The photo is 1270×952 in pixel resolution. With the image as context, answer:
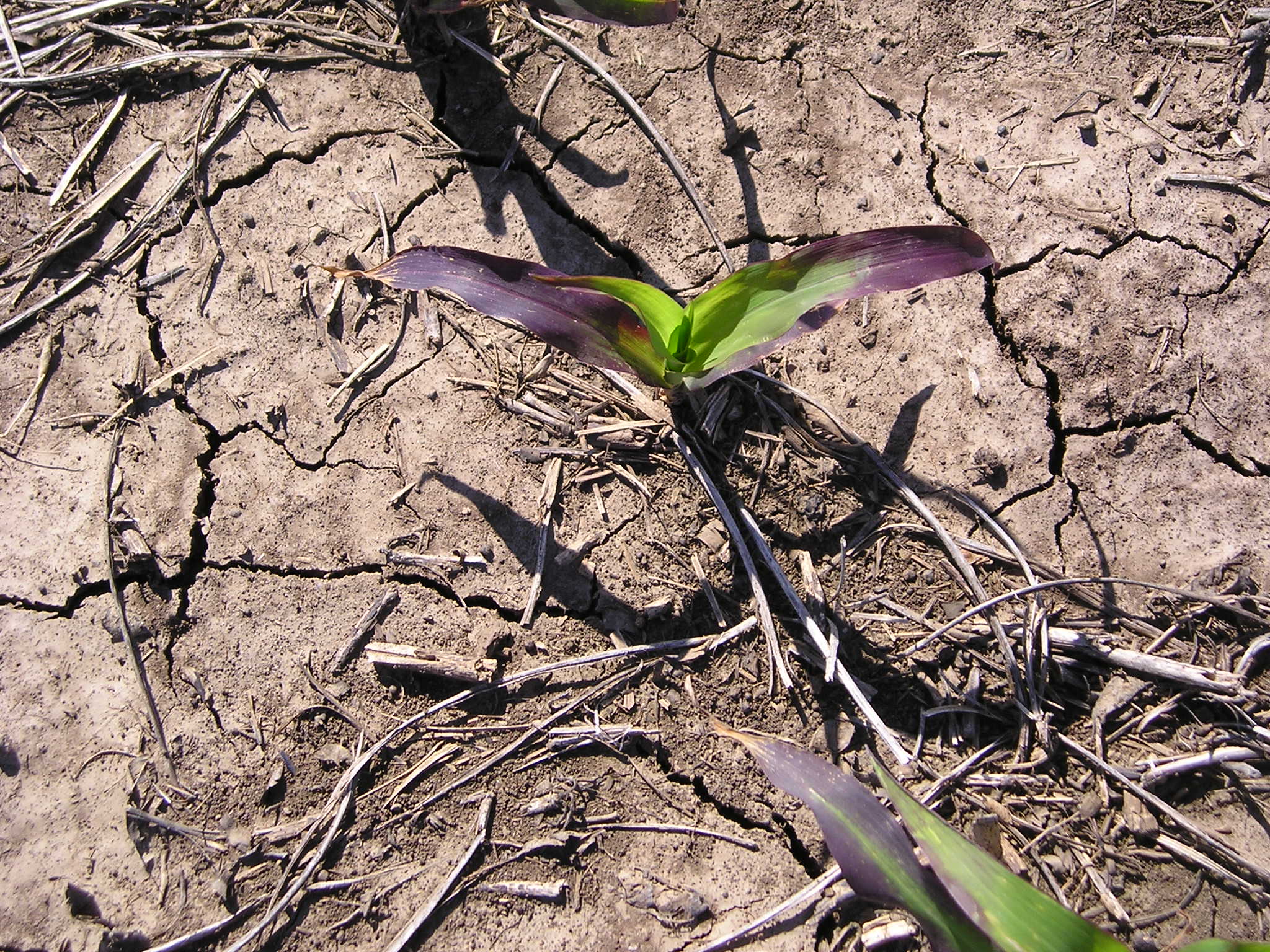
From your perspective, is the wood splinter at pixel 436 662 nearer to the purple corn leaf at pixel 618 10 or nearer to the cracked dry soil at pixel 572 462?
the cracked dry soil at pixel 572 462

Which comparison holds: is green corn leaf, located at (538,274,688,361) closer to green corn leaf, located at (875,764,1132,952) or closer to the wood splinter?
the wood splinter

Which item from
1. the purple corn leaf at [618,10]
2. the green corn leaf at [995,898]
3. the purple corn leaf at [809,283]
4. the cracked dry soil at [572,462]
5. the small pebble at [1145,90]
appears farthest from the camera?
the small pebble at [1145,90]

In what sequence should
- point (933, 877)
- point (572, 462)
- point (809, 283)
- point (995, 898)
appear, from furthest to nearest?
1. point (572, 462)
2. point (809, 283)
3. point (933, 877)
4. point (995, 898)

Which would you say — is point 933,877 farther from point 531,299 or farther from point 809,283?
point 531,299

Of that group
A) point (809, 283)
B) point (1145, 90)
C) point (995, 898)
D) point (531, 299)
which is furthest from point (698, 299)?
point (1145, 90)

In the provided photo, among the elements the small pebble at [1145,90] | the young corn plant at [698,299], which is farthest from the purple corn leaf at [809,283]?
the small pebble at [1145,90]

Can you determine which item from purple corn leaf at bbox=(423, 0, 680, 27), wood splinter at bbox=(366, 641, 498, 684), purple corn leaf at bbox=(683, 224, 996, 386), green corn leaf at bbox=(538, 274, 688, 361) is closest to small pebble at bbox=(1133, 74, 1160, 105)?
purple corn leaf at bbox=(683, 224, 996, 386)

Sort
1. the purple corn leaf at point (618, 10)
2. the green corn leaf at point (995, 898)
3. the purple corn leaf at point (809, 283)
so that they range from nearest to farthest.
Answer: the green corn leaf at point (995, 898) → the purple corn leaf at point (809, 283) → the purple corn leaf at point (618, 10)

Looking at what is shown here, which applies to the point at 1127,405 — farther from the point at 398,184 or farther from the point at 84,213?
the point at 84,213
